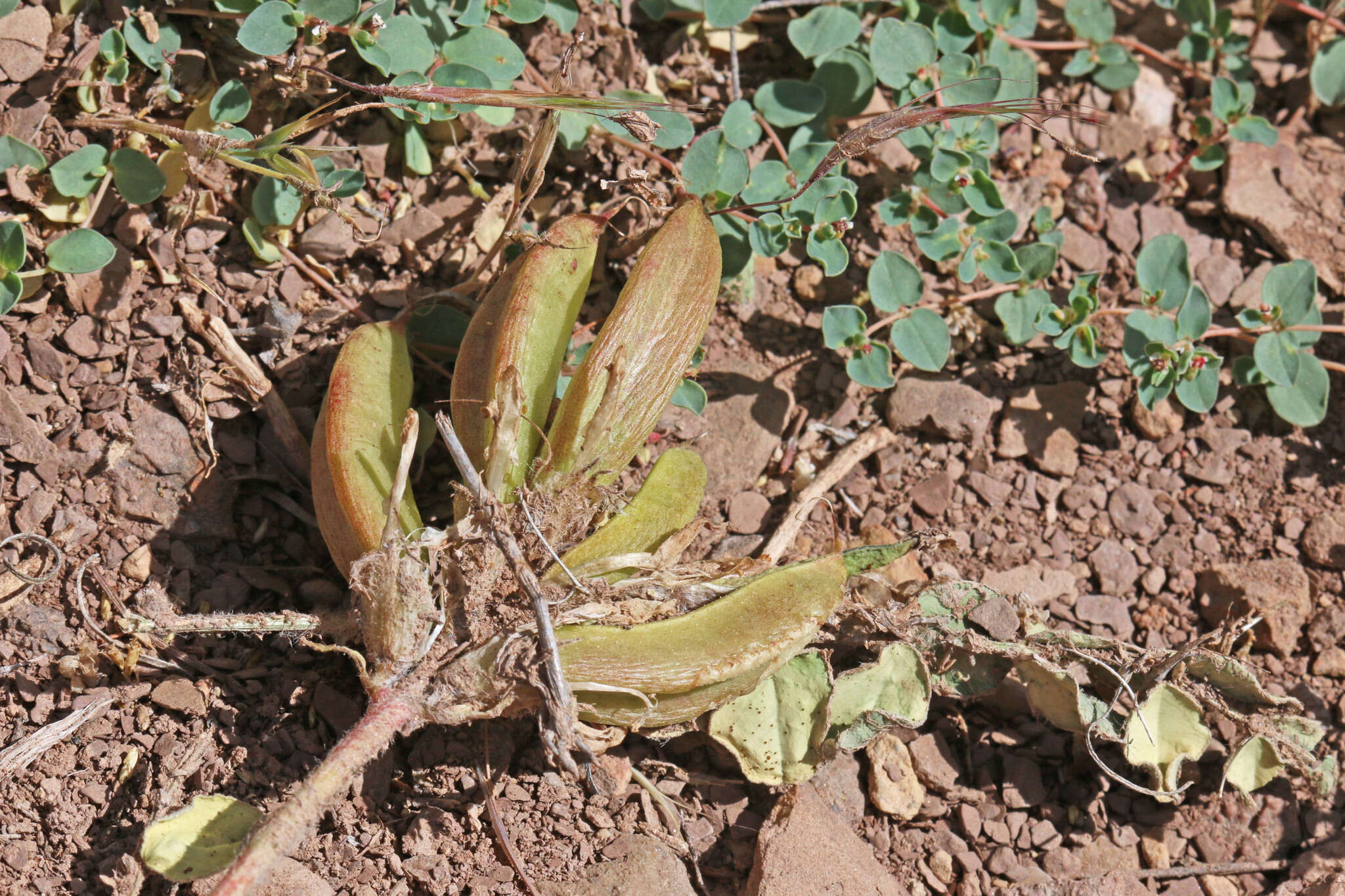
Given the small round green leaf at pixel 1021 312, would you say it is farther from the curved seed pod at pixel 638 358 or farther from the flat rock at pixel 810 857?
the flat rock at pixel 810 857

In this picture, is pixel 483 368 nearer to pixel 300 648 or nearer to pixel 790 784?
pixel 300 648

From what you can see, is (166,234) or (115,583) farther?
(166,234)

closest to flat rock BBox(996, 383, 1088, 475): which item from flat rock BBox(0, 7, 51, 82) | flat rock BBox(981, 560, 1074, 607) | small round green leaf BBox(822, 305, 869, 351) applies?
flat rock BBox(981, 560, 1074, 607)

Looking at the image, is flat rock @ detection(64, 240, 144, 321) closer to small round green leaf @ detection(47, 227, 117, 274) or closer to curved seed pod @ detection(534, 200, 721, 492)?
small round green leaf @ detection(47, 227, 117, 274)

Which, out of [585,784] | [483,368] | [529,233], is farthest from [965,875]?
[529,233]

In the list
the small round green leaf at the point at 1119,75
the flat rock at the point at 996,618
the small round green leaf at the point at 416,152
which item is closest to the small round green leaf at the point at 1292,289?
the small round green leaf at the point at 1119,75

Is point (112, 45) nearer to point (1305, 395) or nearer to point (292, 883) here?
point (292, 883)
